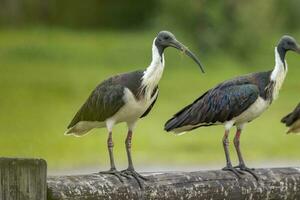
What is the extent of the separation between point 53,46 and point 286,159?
60.2 feet

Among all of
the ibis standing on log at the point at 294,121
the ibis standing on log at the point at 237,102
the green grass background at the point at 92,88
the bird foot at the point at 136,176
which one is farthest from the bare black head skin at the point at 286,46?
the green grass background at the point at 92,88

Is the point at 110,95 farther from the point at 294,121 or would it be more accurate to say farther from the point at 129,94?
the point at 294,121

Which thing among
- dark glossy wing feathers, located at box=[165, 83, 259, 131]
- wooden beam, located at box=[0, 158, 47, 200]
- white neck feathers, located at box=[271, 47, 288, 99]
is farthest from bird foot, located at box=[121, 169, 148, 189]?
white neck feathers, located at box=[271, 47, 288, 99]

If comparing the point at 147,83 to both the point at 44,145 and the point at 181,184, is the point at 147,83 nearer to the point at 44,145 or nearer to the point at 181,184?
the point at 181,184

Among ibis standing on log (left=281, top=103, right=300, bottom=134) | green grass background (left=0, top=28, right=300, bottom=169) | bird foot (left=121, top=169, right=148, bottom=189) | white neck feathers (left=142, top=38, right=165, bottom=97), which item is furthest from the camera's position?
green grass background (left=0, top=28, right=300, bottom=169)

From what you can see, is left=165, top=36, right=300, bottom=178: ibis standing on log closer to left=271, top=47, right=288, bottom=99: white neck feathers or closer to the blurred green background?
left=271, top=47, right=288, bottom=99: white neck feathers

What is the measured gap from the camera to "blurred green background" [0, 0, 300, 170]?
75.4 ft

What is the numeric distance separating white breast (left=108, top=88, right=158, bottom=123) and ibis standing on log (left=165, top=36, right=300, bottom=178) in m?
0.62

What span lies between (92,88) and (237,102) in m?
22.4

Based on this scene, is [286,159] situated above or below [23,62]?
below

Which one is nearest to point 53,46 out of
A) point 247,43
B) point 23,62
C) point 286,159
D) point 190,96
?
point 23,62

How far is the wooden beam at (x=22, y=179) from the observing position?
605 cm

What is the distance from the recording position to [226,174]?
25.6 feet

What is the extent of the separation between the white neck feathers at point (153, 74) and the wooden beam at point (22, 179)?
2.56 metres
